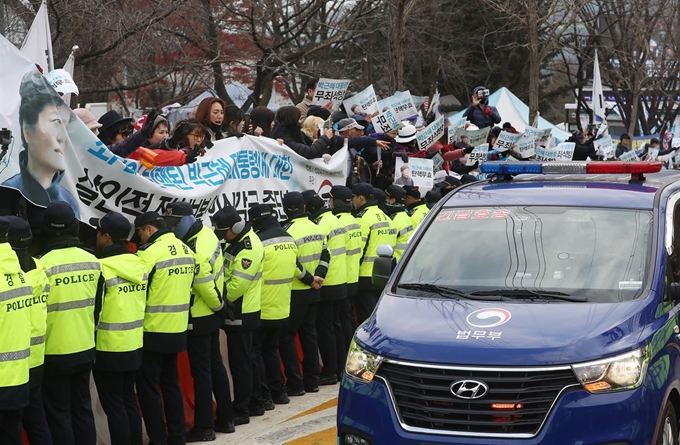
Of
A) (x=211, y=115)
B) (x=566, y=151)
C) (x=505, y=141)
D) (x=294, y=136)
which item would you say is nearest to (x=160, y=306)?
(x=211, y=115)

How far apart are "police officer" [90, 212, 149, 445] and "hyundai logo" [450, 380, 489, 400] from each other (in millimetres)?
2950

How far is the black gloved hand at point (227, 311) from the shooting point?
8664mm

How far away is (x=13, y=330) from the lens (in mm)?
6355

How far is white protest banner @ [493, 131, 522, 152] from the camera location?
16.6m

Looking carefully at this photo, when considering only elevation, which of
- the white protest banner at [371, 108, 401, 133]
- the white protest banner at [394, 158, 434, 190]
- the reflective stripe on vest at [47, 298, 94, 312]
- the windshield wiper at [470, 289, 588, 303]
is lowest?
the white protest banner at [394, 158, 434, 190]

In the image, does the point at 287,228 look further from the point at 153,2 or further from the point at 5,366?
the point at 153,2

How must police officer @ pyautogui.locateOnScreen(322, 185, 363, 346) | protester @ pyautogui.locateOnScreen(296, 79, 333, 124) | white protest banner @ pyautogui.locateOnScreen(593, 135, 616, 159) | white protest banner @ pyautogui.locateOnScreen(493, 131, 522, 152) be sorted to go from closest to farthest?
police officer @ pyautogui.locateOnScreen(322, 185, 363, 346) → protester @ pyautogui.locateOnScreen(296, 79, 333, 124) → white protest banner @ pyautogui.locateOnScreen(493, 131, 522, 152) → white protest banner @ pyautogui.locateOnScreen(593, 135, 616, 159)

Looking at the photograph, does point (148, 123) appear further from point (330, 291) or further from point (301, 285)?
point (330, 291)

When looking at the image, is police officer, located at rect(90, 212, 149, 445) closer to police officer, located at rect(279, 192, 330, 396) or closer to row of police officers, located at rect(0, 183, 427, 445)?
row of police officers, located at rect(0, 183, 427, 445)

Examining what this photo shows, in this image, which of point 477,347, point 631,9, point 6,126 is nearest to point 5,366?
point 6,126

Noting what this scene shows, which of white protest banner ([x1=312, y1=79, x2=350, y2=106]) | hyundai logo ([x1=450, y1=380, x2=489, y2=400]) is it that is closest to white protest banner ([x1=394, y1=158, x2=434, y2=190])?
white protest banner ([x1=312, y1=79, x2=350, y2=106])

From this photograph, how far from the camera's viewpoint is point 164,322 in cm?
798

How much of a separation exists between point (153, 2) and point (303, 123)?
5043 millimetres

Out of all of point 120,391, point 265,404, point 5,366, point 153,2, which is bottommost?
point 265,404
